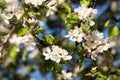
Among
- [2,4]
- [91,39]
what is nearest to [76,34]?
[91,39]

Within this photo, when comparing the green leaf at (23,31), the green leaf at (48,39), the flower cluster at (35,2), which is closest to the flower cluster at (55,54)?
the green leaf at (48,39)

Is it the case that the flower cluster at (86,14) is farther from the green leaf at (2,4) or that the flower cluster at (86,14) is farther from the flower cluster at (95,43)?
the green leaf at (2,4)

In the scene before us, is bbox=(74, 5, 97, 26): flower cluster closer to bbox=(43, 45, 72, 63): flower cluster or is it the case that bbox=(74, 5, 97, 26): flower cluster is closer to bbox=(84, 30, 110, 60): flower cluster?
bbox=(84, 30, 110, 60): flower cluster

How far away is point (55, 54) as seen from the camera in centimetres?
279

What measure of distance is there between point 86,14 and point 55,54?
11.4 inches

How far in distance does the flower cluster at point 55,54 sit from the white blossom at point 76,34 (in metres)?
0.10

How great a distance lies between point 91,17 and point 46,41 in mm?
296

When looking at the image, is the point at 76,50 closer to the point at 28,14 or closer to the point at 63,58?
the point at 63,58

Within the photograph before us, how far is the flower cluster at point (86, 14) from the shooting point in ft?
8.80

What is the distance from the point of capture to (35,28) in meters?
2.81

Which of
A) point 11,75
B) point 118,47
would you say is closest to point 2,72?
point 11,75

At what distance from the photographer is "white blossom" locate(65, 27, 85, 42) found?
2.70m

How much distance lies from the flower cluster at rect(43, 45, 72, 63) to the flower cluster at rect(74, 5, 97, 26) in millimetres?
218

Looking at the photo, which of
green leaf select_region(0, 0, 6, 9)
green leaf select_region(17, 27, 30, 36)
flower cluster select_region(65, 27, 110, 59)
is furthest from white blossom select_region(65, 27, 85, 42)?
green leaf select_region(0, 0, 6, 9)
